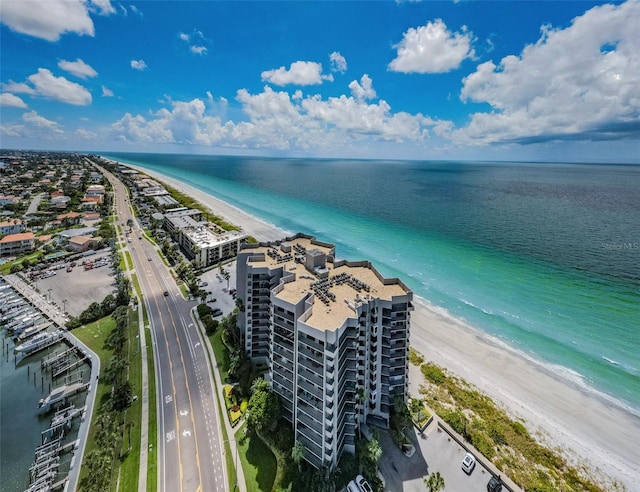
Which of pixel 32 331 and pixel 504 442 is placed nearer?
pixel 504 442

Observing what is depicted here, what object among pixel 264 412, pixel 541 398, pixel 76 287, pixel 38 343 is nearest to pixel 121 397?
pixel 264 412

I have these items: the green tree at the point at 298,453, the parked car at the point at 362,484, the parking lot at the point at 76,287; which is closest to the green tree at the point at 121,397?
the green tree at the point at 298,453

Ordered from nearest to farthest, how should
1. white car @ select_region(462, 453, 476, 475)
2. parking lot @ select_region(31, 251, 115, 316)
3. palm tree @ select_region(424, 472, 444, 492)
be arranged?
palm tree @ select_region(424, 472, 444, 492), white car @ select_region(462, 453, 476, 475), parking lot @ select_region(31, 251, 115, 316)

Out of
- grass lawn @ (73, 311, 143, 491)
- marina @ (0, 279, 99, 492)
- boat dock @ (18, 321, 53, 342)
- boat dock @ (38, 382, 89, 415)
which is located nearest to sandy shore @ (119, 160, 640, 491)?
grass lawn @ (73, 311, 143, 491)

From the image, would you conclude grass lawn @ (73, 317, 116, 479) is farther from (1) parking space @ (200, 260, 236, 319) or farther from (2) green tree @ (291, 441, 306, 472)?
(2) green tree @ (291, 441, 306, 472)

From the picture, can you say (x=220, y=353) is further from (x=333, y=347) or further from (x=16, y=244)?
(x=16, y=244)
